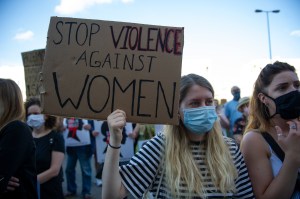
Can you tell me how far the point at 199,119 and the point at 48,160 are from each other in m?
2.11

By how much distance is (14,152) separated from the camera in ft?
7.91

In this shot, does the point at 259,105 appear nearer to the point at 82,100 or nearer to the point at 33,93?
the point at 82,100

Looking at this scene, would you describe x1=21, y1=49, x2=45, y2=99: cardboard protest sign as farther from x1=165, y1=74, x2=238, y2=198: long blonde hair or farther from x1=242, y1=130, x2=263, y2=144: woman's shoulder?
x1=242, y1=130, x2=263, y2=144: woman's shoulder

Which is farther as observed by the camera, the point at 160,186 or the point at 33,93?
the point at 33,93

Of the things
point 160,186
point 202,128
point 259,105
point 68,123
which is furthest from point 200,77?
point 68,123

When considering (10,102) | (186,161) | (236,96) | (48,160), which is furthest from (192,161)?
(236,96)

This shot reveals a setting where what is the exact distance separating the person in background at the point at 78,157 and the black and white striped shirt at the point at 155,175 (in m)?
4.63

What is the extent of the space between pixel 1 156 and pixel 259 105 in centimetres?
192

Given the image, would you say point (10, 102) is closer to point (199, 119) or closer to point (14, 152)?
point (14, 152)

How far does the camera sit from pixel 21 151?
2.45 meters

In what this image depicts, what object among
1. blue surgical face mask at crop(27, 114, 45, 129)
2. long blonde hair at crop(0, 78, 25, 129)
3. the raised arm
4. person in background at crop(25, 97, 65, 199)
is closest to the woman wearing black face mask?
the raised arm

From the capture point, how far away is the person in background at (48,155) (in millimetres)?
3510

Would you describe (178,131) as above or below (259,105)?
below

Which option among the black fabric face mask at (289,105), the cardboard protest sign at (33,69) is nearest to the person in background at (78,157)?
the cardboard protest sign at (33,69)
